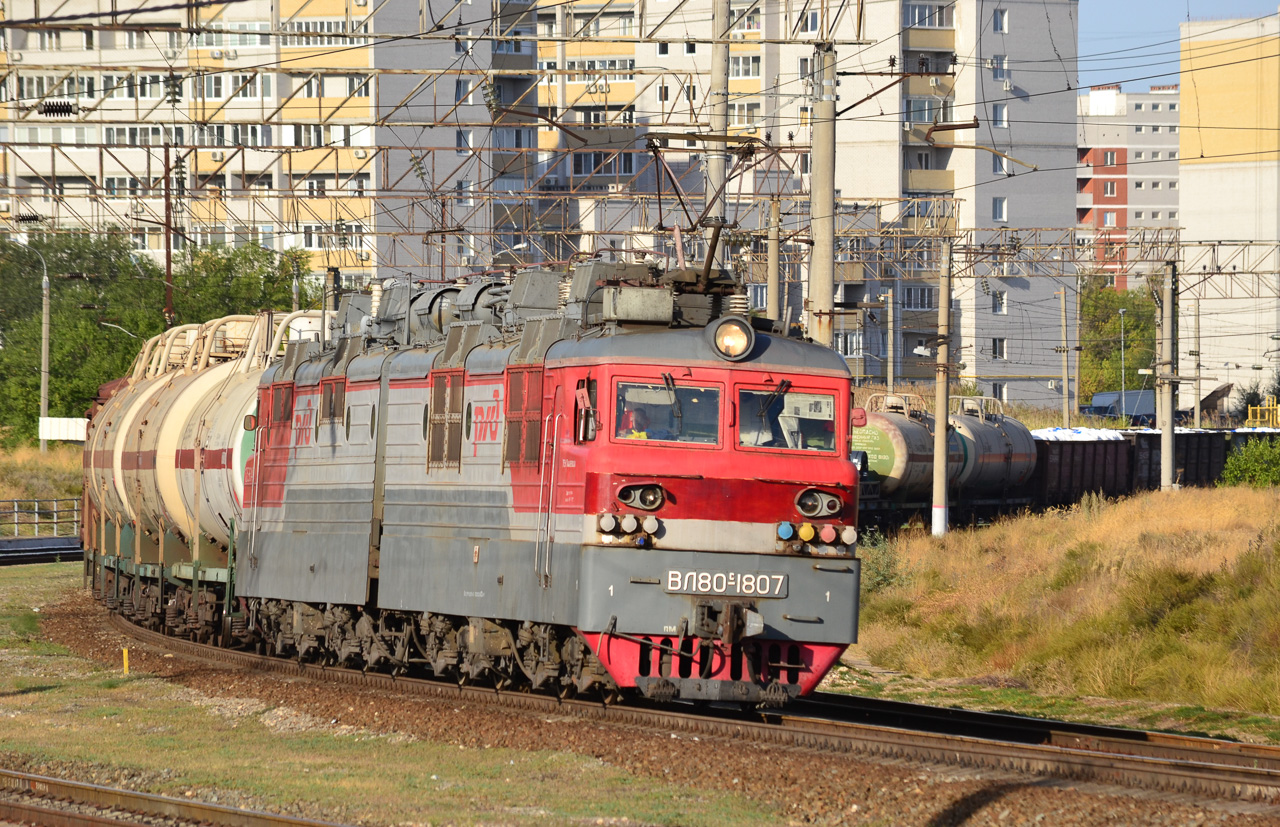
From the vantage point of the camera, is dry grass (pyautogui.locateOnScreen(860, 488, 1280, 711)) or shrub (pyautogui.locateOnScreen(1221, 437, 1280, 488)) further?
shrub (pyautogui.locateOnScreen(1221, 437, 1280, 488))

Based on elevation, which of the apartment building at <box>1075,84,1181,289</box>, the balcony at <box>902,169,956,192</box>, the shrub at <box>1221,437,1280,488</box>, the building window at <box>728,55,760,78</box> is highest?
the apartment building at <box>1075,84,1181,289</box>

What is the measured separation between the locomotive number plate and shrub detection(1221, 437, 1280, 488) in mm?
37938

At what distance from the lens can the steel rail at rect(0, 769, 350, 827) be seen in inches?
435

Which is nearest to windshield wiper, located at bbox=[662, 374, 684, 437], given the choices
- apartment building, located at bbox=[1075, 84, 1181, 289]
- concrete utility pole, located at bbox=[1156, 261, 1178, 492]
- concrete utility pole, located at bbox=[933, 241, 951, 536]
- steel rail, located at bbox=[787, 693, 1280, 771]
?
steel rail, located at bbox=[787, 693, 1280, 771]

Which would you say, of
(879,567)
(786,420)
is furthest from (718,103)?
(786,420)

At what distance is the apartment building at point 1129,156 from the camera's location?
618ft

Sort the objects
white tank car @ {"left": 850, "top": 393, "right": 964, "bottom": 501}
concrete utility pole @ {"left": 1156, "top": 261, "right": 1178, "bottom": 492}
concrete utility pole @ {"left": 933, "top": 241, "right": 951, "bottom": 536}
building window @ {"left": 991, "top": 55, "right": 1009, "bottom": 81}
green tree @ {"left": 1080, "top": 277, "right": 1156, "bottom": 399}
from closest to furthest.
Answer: concrete utility pole @ {"left": 933, "top": 241, "right": 951, "bottom": 536}
white tank car @ {"left": 850, "top": 393, "right": 964, "bottom": 501}
concrete utility pole @ {"left": 1156, "top": 261, "right": 1178, "bottom": 492}
building window @ {"left": 991, "top": 55, "right": 1009, "bottom": 81}
green tree @ {"left": 1080, "top": 277, "right": 1156, "bottom": 399}

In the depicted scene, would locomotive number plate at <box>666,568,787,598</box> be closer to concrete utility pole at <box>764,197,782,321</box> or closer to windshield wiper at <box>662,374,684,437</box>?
windshield wiper at <box>662,374,684,437</box>

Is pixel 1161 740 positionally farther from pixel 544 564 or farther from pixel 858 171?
pixel 858 171

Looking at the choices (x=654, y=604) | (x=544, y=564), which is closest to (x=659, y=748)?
(x=654, y=604)

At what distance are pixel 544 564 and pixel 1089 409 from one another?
3795 inches

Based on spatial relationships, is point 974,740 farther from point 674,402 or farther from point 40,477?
point 40,477

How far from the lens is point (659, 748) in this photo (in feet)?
45.3

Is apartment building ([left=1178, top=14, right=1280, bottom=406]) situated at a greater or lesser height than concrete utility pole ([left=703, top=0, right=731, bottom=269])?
greater
